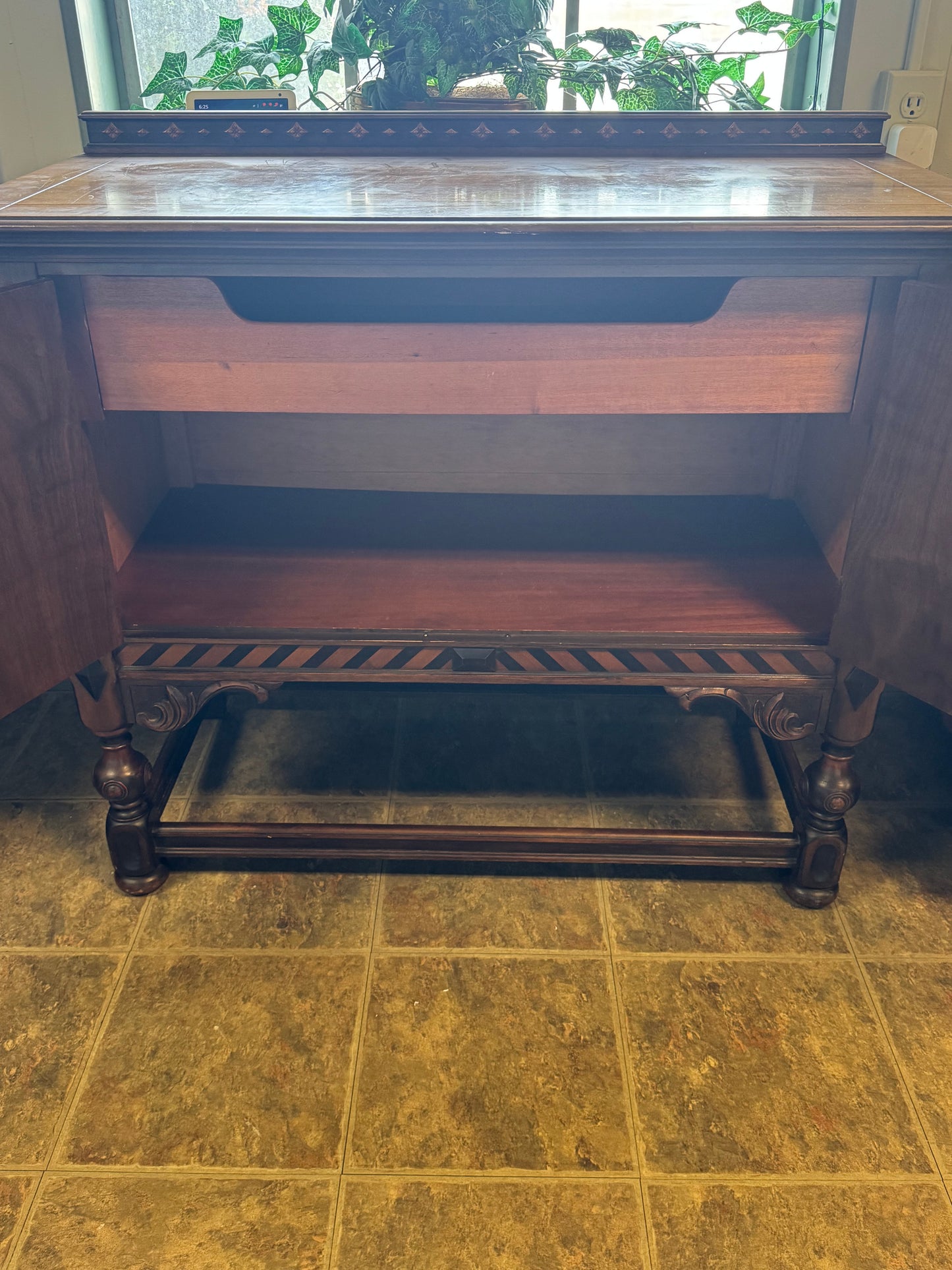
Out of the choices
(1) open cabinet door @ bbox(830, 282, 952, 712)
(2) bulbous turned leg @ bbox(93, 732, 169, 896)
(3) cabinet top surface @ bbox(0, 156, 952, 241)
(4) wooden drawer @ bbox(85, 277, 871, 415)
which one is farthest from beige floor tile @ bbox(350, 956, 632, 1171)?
(3) cabinet top surface @ bbox(0, 156, 952, 241)

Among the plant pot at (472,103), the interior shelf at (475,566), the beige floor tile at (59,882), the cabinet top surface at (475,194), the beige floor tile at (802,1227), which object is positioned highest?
the plant pot at (472,103)

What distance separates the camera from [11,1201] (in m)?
1.06

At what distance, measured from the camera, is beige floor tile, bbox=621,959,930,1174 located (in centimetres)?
111

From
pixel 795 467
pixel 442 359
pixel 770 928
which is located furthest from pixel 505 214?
pixel 770 928

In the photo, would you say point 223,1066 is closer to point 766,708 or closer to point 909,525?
point 766,708

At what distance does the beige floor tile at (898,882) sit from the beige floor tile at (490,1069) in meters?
0.42

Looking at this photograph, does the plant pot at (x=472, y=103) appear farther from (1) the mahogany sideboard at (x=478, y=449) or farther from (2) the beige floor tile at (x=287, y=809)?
(2) the beige floor tile at (x=287, y=809)

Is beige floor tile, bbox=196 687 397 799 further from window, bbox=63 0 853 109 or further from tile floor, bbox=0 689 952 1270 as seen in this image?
window, bbox=63 0 853 109

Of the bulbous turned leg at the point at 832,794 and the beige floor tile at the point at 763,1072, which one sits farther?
the bulbous turned leg at the point at 832,794

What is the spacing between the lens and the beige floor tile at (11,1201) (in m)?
1.03

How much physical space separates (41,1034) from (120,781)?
345 mm

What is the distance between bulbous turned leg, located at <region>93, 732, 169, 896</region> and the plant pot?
1.03 metres

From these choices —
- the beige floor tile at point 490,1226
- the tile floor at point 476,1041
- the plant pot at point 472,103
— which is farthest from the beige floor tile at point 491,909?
the plant pot at point 472,103

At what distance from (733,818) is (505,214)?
3.59 ft
